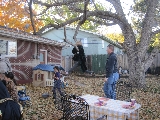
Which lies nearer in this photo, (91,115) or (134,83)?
(91,115)

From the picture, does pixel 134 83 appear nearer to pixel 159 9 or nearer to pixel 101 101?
pixel 159 9

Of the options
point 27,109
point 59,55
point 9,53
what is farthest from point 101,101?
point 59,55

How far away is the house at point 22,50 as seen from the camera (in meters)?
13.2

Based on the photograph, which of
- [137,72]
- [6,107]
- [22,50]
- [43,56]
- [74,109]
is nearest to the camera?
[6,107]

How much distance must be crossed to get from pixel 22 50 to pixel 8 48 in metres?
1.37

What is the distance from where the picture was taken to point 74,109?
5445 mm

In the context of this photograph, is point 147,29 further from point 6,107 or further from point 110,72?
point 6,107

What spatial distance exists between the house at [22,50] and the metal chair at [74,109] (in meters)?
8.03

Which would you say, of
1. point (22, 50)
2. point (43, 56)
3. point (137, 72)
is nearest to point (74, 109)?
point (137, 72)

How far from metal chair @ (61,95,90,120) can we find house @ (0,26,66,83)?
8031 mm

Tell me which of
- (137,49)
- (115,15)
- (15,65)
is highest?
(115,15)

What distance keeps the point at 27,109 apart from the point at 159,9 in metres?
12.1

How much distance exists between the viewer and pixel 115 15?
13.1m

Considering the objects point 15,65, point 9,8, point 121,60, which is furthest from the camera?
point 121,60
